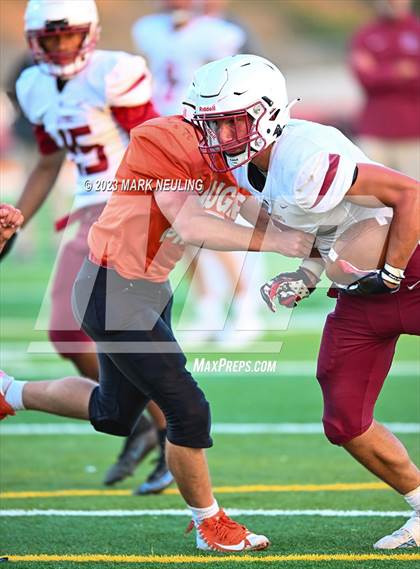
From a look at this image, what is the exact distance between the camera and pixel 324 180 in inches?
135

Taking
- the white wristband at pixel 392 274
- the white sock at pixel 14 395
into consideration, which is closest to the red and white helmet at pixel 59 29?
the white sock at pixel 14 395

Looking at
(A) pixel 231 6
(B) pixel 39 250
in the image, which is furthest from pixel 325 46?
(B) pixel 39 250

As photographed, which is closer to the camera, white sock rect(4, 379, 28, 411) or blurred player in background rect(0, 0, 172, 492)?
white sock rect(4, 379, 28, 411)

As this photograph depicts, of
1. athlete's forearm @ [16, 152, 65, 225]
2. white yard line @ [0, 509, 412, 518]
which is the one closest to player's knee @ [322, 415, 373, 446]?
white yard line @ [0, 509, 412, 518]

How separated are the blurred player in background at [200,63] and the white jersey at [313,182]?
4186 mm

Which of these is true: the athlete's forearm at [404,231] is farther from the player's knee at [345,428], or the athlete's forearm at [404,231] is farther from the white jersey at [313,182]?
the player's knee at [345,428]

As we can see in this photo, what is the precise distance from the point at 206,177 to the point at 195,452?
81 cm

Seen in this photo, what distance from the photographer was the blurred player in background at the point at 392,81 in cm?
1032

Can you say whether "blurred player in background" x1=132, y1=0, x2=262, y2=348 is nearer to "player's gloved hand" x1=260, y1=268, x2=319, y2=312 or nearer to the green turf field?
the green turf field

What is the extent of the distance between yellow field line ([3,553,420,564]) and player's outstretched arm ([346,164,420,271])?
81 centimetres

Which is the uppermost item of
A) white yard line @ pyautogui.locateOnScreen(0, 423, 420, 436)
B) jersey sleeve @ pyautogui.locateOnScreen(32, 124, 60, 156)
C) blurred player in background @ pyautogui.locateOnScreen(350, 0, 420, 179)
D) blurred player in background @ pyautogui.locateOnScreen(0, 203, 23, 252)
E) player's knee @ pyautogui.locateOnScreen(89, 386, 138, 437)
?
blurred player in background @ pyautogui.locateOnScreen(0, 203, 23, 252)

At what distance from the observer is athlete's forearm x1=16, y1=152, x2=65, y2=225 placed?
16.8 ft

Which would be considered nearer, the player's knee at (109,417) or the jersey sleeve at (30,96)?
the player's knee at (109,417)

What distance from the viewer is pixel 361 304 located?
12.4 ft
